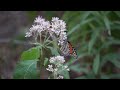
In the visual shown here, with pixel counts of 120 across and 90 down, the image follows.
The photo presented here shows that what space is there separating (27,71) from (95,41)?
182 cm

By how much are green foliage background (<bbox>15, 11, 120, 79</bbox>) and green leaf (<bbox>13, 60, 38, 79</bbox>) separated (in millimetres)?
1505

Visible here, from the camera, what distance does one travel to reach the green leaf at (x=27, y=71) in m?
2.20

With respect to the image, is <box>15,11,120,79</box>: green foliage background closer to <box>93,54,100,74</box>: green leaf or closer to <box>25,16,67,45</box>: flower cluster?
<box>93,54,100,74</box>: green leaf

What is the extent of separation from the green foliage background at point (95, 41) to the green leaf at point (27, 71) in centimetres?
150

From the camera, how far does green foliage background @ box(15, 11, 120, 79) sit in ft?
12.5

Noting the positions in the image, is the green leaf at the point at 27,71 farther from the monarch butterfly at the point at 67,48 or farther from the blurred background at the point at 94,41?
the blurred background at the point at 94,41

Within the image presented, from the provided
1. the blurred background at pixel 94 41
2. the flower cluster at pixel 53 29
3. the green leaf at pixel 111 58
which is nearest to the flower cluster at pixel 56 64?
the flower cluster at pixel 53 29

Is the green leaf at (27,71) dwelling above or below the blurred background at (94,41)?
below

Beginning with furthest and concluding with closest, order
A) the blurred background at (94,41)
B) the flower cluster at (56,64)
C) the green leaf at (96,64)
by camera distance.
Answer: the blurred background at (94,41)
the green leaf at (96,64)
the flower cluster at (56,64)

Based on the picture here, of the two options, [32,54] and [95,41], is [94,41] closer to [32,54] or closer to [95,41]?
[95,41]

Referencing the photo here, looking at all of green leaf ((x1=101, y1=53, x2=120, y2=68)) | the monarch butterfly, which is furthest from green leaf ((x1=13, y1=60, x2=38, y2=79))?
green leaf ((x1=101, y1=53, x2=120, y2=68))

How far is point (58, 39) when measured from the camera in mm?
2164
